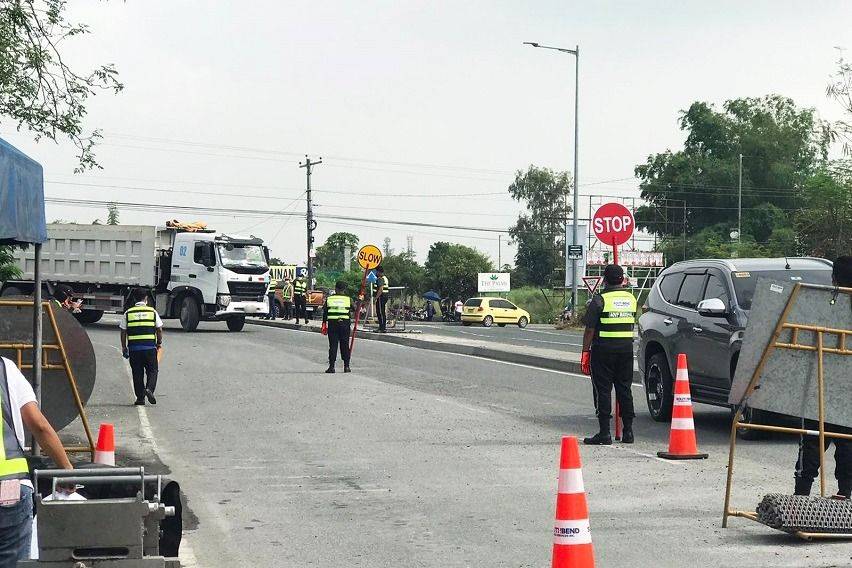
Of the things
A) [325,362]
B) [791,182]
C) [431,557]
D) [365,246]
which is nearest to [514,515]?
[431,557]

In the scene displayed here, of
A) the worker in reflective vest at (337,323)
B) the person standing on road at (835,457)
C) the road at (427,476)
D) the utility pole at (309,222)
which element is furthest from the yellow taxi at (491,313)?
the person standing on road at (835,457)

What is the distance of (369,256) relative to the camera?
122 ft

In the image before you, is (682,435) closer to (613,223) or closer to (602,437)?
(602,437)

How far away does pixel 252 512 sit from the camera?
31.8 ft

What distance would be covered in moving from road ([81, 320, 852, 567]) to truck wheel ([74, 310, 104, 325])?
20.2 meters

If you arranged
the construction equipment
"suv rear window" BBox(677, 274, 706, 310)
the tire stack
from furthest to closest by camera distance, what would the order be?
"suv rear window" BBox(677, 274, 706, 310) → the tire stack → the construction equipment

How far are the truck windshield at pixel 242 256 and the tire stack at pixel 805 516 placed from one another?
31941 millimetres

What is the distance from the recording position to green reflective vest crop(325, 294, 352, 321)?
23703 mm

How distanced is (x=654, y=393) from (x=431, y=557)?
27.7ft

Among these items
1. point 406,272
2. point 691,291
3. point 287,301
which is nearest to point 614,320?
point 691,291

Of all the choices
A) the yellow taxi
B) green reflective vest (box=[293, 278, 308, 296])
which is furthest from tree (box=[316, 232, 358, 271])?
green reflective vest (box=[293, 278, 308, 296])

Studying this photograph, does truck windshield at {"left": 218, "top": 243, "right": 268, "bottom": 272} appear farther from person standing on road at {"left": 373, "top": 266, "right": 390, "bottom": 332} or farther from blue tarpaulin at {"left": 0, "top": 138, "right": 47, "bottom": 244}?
blue tarpaulin at {"left": 0, "top": 138, "right": 47, "bottom": 244}

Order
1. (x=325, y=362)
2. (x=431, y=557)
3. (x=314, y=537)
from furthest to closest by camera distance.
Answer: (x=325, y=362) < (x=314, y=537) < (x=431, y=557)

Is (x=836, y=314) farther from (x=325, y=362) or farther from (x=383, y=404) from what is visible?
(x=325, y=362)
